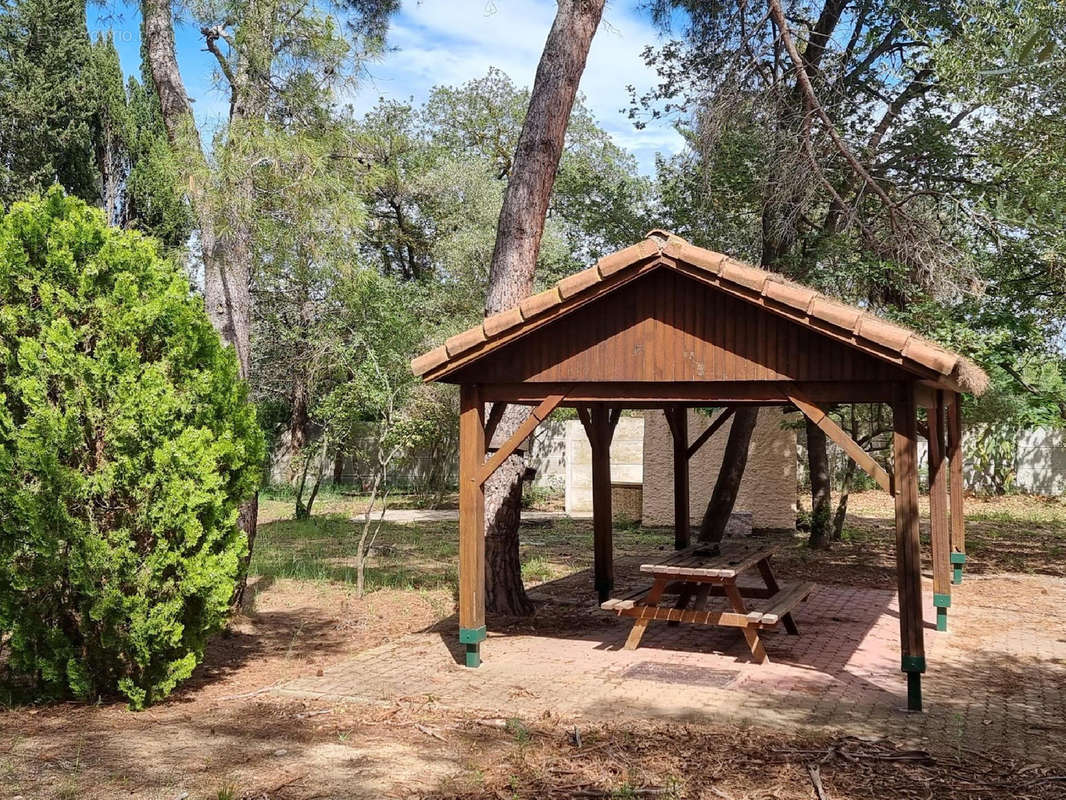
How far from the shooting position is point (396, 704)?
6.37 metres

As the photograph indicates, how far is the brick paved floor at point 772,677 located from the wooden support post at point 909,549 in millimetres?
311

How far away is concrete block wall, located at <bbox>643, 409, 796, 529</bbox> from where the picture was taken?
54.4 ft

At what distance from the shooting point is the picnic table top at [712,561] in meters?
7.56

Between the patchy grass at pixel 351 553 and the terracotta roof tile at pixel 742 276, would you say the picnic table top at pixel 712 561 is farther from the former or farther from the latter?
the patchy grass at pixel 351 553

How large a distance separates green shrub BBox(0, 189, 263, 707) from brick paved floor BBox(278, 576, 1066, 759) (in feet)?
3.82

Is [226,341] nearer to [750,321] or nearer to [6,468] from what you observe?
[6,468]

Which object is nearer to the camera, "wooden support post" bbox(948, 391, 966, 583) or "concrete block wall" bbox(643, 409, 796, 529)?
"wooden support post" bbox(948, 391, 966, 583)

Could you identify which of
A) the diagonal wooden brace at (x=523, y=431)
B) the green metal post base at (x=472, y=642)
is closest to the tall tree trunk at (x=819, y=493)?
the diagonal wooden brace at (x=523, y=431)

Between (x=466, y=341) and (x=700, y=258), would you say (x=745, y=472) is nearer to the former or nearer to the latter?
(x=466, y=341)

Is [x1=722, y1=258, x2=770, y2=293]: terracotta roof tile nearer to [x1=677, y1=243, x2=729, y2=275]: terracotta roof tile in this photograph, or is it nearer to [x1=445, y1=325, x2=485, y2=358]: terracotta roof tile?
[x1=677, y1=243, x2=729, y2=275]: terracotta roof tile

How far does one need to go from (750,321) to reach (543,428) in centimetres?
1632

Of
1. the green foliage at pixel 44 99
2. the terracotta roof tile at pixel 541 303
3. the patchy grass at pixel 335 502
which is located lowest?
the patchy grass at pixel 335 502

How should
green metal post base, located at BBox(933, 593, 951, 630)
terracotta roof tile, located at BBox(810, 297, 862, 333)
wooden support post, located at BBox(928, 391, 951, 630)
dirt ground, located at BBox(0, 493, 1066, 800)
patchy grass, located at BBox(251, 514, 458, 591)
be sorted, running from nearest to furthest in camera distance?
dirt ground, located at BBox(0, 493, 1066, 800)
terracotta roof tile, located at BBox(810, 297, 862, 333)
wooden support post, located at BBox(928, 391, 951, 630)
green metal post base, located at BBox(933, 593, 951, 630)
patchy grass, located at BBox(251, 514, 458, 591)

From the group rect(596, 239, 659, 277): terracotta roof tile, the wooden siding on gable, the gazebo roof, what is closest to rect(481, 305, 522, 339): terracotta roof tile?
the gazebo roof
